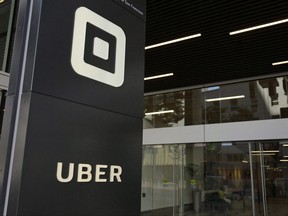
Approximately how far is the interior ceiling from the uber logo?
4568 mm

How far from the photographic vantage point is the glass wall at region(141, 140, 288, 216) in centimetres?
918

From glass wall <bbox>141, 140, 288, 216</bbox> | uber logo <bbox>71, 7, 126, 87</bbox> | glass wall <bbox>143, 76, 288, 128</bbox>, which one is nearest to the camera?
uber logo <bbox>71, 7, 126, 87</bbox>

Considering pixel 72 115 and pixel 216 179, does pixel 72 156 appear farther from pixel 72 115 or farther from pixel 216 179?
pixel 216 179

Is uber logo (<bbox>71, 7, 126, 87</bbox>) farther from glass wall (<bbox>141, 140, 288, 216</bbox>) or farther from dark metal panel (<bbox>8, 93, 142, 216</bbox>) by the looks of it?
glass wall (<bbox>141, 140, 288, 216</bbox>)

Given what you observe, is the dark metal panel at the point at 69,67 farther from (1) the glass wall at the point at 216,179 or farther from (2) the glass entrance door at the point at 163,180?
(2) the glass entrance door at the point at 163,180

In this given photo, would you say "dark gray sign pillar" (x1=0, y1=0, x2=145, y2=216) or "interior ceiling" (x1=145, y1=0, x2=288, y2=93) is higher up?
"interior ceiling" (x1=145, y1=0, x2=288, y2=93)

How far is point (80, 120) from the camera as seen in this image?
1792mm

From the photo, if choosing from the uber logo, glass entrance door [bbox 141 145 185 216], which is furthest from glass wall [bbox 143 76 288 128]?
the uber logo

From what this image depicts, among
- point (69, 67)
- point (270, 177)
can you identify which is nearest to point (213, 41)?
point (270, 177)

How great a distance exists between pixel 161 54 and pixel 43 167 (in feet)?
25.7

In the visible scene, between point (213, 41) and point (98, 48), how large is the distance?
6.66 metres

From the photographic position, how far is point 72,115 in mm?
1747

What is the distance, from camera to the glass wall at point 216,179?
918cm

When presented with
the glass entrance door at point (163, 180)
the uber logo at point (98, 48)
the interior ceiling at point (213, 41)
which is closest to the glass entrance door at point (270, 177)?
the interior ceiling at point (213, 41)
